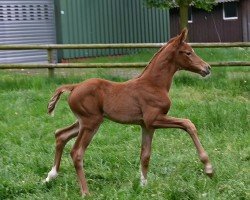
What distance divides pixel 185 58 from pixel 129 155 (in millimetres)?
1852

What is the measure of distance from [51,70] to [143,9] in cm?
1051

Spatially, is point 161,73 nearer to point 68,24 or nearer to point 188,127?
point 188,127

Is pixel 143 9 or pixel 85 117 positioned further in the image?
pixel 143 9

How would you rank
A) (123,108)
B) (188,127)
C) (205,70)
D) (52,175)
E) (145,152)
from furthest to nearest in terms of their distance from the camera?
(52,175)
(145,152)
(205,70)
(123,108)
(188,127)

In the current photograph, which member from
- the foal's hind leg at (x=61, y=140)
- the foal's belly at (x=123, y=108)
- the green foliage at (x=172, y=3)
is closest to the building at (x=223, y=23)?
the green foliage at (x=172, y=3)

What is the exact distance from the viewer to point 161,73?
5.98 meters

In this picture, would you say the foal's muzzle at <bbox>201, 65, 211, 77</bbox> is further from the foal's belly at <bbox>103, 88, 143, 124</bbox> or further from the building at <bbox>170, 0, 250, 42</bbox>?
the building at <bbox>170, 0, 250, 42</bbox>

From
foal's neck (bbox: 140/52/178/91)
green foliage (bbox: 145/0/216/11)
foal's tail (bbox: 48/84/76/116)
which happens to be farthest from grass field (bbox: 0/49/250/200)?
green foliage (bbox: 145/0/216/11)

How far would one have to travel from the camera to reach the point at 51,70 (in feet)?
45.9

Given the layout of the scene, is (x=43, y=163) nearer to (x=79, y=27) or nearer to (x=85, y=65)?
(x=85, y=65)

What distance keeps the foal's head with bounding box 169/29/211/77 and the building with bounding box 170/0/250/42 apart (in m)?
28.1

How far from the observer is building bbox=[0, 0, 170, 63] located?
19.4 metres

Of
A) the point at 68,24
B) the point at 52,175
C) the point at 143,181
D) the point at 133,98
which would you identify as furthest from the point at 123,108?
the point at 68,24

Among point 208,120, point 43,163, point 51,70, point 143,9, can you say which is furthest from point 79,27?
point 43,163
